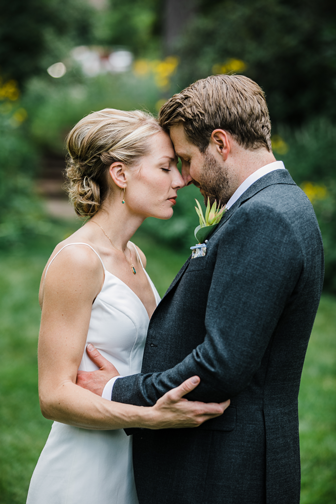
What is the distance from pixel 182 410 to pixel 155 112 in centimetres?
672

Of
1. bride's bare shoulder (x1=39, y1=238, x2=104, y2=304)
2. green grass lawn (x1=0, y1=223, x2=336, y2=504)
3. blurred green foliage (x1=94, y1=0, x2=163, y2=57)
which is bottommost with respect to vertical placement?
green grass lawn (x1=0, y1=223, x2=336, y2=504)

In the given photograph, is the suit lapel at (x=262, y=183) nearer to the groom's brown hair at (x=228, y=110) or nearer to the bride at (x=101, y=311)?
the groom's brown hair at (x=228, y=110)

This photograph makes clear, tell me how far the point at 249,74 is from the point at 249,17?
1.10 metres

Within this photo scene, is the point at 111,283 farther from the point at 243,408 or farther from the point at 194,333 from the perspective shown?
the point at 243,408

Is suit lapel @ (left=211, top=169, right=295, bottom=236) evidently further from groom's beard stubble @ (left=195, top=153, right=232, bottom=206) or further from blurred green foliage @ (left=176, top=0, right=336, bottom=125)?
blurred green foliage @ (left=176, top=0, right=336, bottom=125)

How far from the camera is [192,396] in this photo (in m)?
1.58

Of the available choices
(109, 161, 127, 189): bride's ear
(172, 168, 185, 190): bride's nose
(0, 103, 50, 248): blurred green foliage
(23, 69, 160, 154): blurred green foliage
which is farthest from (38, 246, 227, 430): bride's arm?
(23, 69, 160, 154): blurred green foliage

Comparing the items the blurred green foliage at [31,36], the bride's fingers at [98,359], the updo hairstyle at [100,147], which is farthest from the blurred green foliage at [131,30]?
the bride's fingers at [98,359]

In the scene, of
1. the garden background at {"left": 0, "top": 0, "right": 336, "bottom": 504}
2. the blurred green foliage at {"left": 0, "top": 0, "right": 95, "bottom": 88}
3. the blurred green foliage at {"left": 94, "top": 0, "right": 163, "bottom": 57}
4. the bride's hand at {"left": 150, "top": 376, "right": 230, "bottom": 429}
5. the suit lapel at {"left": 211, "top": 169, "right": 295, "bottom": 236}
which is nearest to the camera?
the bride's hand at {"left": 150, "top": 376, "right": 230, "bottom": 429}

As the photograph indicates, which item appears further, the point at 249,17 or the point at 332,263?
the point at 249,17

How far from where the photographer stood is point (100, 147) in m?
2.11

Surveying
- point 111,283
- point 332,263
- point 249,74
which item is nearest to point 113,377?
point 111,283

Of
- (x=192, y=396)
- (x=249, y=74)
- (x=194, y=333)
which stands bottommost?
(x=192, y=396)

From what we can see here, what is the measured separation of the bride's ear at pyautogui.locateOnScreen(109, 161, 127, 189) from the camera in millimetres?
2115
